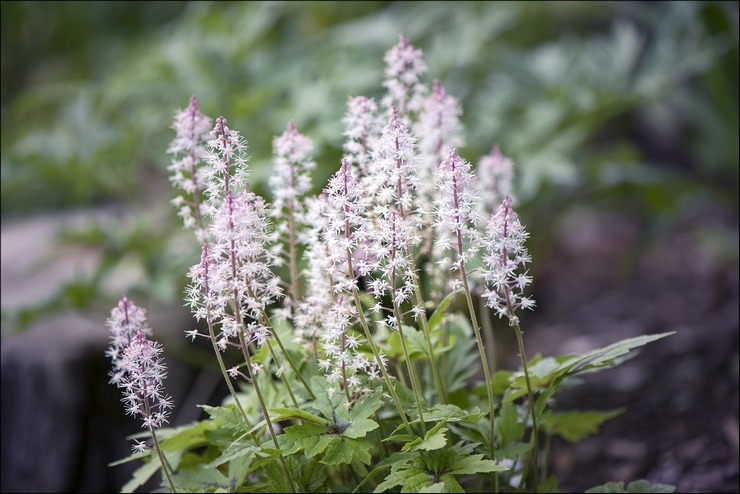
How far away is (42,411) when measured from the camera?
2.41 metres

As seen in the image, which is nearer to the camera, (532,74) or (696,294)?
(532,74)

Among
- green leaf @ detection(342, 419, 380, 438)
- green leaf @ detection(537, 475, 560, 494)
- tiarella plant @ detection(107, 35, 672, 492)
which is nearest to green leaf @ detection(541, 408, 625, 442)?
tiarella plant @ detection(107, 35, 672, 492)

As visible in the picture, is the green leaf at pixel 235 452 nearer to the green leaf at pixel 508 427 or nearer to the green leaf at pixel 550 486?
the green leaf at pixel 508 427

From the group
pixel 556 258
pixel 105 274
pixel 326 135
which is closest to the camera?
pixel 326 135

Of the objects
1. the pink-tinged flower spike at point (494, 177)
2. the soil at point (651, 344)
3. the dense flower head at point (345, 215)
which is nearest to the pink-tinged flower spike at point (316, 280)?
the dense flower head at point (345, 215)

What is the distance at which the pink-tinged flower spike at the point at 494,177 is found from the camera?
173 cm

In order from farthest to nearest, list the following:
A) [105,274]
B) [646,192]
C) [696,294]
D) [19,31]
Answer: [19,31] → [696,294] → [646,192] → [105,274]

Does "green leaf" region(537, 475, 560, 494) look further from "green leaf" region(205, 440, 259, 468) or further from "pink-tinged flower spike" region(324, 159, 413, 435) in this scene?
"green leaf" region(205, 440, 259, 468)

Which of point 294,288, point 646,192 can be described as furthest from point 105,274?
point 646,192

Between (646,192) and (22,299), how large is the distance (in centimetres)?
292

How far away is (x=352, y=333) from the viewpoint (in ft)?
4.52

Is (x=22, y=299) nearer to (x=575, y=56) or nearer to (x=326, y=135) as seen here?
(x=326, y=135)

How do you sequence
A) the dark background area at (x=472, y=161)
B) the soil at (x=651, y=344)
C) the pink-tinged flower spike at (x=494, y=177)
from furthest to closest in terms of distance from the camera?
1. the dark background area at (x=472, y=161)
2. the soil at (x=651, y=344)
3. the pink-tinged flower spike at (x=494, y=177)

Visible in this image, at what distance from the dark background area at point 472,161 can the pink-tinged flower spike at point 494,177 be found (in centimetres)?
93
